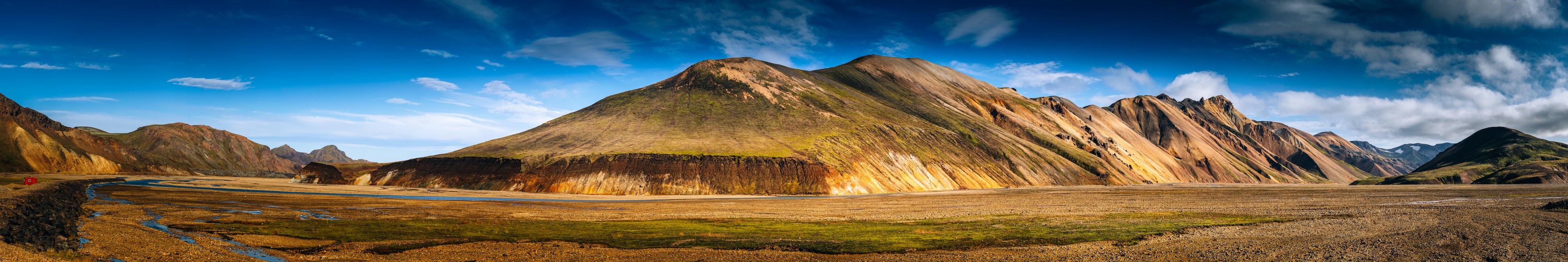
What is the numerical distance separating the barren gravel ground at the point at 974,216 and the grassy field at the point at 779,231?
1.78 meters

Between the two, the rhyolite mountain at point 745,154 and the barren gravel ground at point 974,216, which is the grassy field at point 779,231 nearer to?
the barren gravel ground at point 974,216

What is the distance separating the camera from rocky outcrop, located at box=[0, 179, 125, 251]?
27781mm

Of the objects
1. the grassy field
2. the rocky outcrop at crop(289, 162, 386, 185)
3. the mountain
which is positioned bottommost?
the grassy field

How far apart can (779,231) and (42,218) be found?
4509 cm

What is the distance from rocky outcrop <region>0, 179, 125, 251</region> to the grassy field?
5945 millimetres

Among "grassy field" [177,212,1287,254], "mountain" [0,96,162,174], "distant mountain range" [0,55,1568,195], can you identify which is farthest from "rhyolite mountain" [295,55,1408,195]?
"mountain" [0,96,162,174]

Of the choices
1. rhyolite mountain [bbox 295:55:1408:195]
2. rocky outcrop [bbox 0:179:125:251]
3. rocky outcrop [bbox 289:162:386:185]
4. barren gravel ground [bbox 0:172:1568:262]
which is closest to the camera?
rocky outcrop [bbox 0:179:125:251]

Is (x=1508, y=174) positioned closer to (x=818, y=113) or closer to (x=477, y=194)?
(x=818, y=113)

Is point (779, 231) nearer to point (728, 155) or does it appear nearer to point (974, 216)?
point (974, 216)

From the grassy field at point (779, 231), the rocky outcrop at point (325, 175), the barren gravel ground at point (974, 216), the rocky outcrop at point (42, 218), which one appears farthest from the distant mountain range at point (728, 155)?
the grassy field at point (779, 231)

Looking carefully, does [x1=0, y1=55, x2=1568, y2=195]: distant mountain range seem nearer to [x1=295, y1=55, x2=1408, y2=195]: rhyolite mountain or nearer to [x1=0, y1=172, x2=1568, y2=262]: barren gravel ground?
[x1=295, y1=55, x2=1408, y2=195]: rhyolite mountain

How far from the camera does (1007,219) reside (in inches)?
A: 1934

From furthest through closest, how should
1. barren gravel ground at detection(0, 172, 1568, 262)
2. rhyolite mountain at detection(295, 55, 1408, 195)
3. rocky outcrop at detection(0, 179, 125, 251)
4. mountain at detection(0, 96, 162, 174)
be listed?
mountain at detection(0, 96, 162, 174), rhyolite mountain at detection(295, 55, 1408, 195), barren gravel ground at detection(0, 172, 1568, 262), rocky outcrop at detection(0, 179, 125, 251)

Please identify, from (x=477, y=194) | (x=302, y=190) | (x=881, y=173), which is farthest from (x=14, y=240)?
(x=881, y=173)
